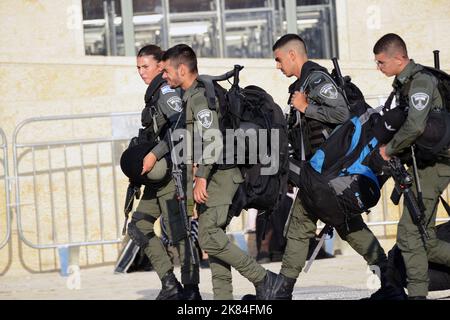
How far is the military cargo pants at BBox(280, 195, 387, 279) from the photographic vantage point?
7805 millimetres

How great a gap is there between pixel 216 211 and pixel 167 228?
887 millimetres

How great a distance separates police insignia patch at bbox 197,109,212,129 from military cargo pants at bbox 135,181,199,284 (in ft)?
3.37

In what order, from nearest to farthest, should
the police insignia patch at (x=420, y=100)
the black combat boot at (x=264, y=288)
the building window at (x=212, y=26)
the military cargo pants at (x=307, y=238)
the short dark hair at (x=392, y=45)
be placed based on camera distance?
the police insignia patch at (x=420, y=100), the short dark hair at (x=392, y=45), the black combat boot at (x=264, y=288), the military cargo pants at (x=307, y=238), the building window at (x=212, y=26)

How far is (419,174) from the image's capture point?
7.43m

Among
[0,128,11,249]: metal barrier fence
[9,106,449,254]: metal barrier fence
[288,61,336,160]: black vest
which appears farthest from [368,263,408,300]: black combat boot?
[0,128,11,249]: metal barrier fence

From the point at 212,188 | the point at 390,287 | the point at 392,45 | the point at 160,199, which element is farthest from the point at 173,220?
the point at 392,45

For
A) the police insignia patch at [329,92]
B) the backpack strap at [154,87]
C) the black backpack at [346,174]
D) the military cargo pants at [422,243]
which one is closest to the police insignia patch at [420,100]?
the black backpack at [346,174]

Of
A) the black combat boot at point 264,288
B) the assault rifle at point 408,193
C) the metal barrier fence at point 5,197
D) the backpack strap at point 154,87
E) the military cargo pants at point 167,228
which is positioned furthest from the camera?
the metal barrier fence at point 5,197

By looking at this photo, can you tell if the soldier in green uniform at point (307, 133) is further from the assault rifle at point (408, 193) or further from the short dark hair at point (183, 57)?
the short dark hair at point (183, 57)

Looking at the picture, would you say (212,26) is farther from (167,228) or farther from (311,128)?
(311,128)

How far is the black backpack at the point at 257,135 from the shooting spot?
→ 753 cm

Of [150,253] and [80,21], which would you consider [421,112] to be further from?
[80,21]

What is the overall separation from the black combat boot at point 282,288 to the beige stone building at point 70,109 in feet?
12.2

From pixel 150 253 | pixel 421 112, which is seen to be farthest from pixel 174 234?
pixel 421 112
